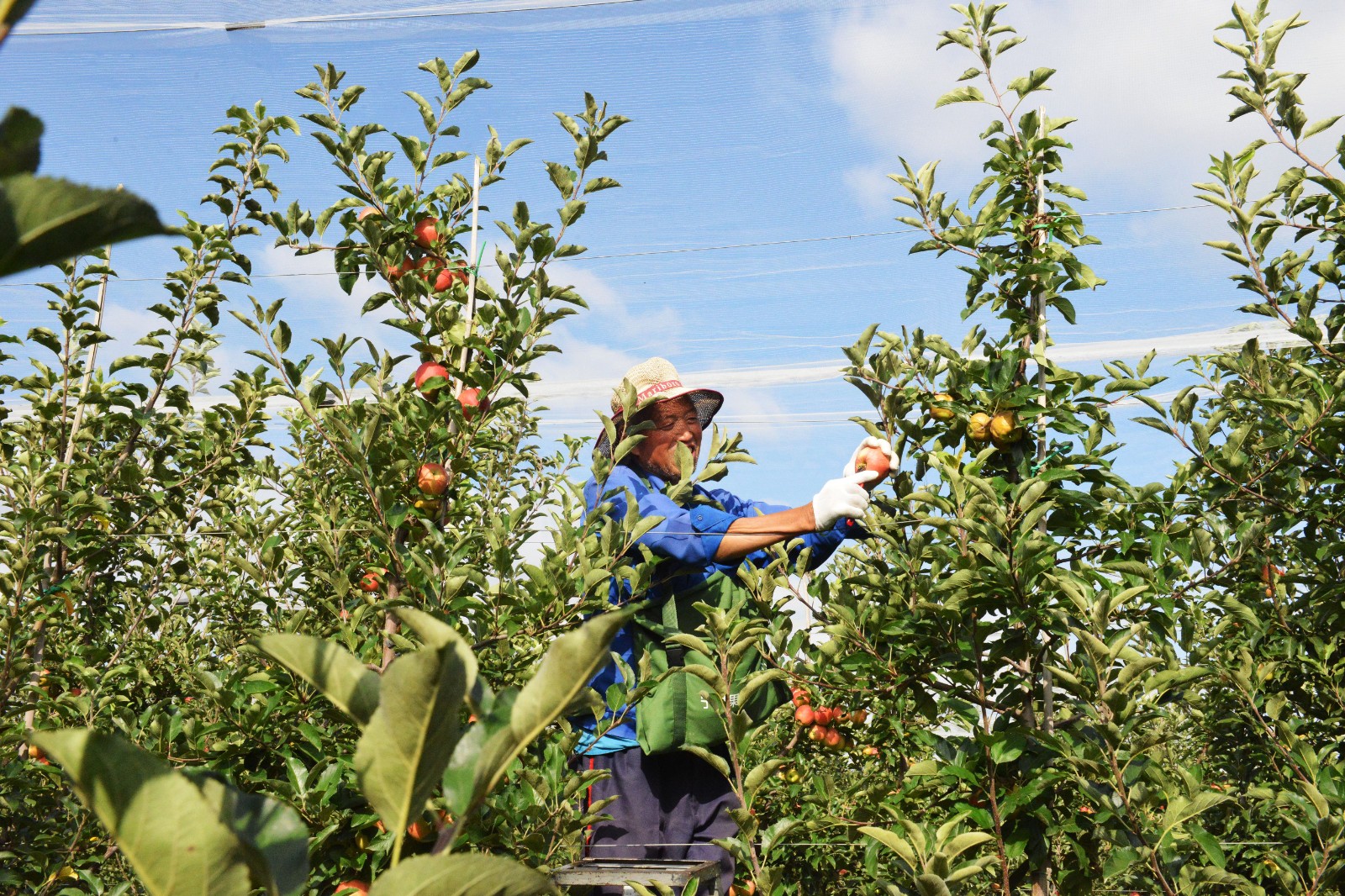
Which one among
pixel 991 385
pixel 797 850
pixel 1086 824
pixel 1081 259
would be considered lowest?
pixel 797 850

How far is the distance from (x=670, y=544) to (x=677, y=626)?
1.00 feet

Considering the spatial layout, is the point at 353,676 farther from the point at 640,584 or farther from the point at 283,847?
the point at 640,584

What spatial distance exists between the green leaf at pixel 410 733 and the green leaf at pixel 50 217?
234 millimetres

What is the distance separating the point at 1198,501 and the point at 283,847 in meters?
2.16

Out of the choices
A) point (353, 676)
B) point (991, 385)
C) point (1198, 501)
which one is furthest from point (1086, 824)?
point (353, 676)

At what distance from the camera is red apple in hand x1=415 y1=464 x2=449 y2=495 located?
88.9 inches

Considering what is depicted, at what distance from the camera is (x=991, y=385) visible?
2219 millimetres

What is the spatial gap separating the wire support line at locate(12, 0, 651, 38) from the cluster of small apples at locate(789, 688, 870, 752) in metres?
3.20

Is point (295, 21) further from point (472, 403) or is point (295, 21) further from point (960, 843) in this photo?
point (960, 843)

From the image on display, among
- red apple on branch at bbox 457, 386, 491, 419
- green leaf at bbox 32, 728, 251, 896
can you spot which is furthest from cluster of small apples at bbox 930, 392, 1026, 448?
green leaf at bbox 32, 728, 251, 896

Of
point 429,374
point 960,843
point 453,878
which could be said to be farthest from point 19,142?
point 429,374

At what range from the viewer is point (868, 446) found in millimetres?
2568

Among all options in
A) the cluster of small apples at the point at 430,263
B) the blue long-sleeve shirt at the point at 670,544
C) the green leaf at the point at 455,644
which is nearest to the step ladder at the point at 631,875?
the blue long-sleeve shirt at the point at 670,544

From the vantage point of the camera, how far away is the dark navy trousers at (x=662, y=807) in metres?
2.84
